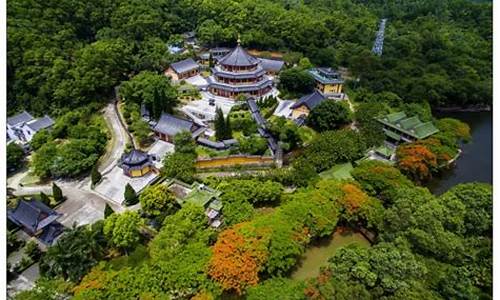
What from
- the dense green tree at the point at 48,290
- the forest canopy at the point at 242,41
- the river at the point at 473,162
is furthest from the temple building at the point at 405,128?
the dense green tree at the point at 48,290

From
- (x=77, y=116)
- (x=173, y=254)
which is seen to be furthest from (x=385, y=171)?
(x=77, y=116)

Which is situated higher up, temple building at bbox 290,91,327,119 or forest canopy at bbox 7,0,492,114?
forest canopy at bbox 7,0,492,114

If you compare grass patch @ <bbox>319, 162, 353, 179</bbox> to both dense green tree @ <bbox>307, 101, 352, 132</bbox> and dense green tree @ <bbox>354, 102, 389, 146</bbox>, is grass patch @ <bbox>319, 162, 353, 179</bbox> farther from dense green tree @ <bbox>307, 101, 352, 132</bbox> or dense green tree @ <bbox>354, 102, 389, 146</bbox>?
dense green tree @ <bbox>307, 101, 352, 132</bbox>

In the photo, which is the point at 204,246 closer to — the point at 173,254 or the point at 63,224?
the point at 173,254

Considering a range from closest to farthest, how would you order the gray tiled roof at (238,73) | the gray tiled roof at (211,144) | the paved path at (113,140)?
1. the paved path at (113,140)
2. the gray tiled roof at (211,144)
3. the gray tiled roof at (238,73)

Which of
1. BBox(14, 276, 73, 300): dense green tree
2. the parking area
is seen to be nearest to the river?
the parking area

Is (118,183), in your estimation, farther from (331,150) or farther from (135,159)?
(331,150)

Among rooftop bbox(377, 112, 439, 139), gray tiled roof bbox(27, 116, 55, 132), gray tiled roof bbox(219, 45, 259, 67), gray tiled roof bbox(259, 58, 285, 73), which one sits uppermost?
gray tiled roof bbox(219, 45, 259, 67)

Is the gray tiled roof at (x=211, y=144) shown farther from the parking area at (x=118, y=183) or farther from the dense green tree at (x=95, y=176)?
the dense green tree at (x=95, y=176)
